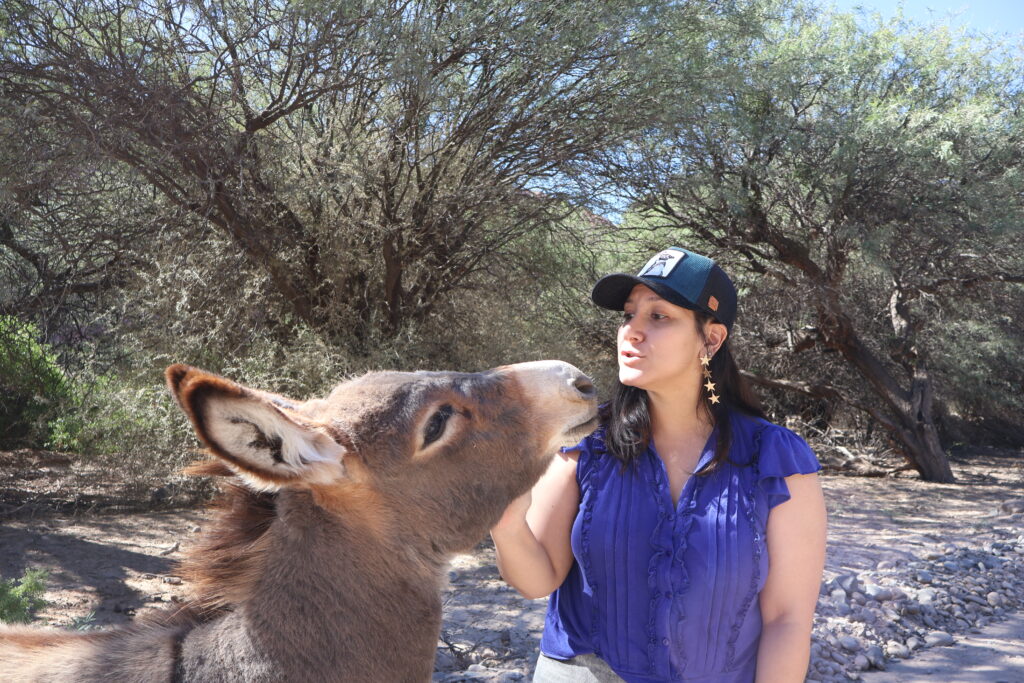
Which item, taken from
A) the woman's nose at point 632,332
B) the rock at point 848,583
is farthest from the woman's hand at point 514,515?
the rock at point 848,583

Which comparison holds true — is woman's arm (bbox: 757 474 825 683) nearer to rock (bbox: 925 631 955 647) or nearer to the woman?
the woman

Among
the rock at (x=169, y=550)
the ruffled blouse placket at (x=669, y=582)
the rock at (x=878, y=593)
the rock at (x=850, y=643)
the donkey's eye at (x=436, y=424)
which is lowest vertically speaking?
the rock at (x=850, y=643)

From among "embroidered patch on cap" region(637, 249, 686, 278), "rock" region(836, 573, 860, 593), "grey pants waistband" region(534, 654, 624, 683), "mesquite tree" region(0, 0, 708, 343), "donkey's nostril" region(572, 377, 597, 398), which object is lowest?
"rock" region(836, 573, 860, 593)

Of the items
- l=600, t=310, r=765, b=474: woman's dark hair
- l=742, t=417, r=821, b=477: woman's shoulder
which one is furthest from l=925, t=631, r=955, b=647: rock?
l=742, t=417, r=821, b=477: woman's shoulder

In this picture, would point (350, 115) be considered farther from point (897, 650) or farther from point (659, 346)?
point (897, 650)

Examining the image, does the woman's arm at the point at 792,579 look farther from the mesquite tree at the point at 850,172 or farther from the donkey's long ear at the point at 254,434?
the mesquite tree at the point at 850,172

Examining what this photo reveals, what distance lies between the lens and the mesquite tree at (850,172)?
32.5ft

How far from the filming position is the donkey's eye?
2.32m

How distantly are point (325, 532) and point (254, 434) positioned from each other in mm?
382

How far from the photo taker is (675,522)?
8.59 ft

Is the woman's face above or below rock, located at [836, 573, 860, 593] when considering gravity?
above

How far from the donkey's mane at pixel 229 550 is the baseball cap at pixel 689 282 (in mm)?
1392

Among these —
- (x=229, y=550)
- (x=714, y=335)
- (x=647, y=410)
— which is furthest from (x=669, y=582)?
(x=229, y=550)

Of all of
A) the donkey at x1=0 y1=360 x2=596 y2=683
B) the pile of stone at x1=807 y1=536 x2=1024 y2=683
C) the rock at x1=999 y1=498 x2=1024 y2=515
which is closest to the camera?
the donkey at x1=0 y1=360 x2=596 y2=683
